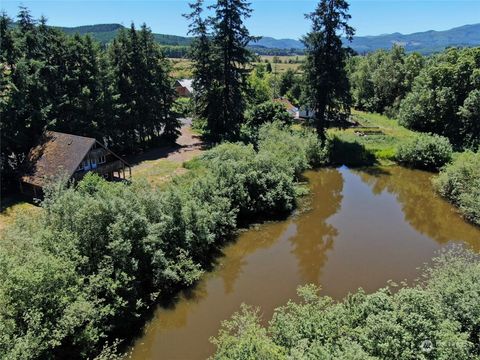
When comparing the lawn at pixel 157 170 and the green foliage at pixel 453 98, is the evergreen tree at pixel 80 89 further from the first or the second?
the green foliage at pixel 453 98

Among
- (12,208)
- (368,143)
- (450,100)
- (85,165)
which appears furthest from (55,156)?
(450,100)

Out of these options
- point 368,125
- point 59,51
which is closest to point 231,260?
point 59,51

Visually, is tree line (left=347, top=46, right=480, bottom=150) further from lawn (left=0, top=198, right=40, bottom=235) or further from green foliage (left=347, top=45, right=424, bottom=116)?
lawn (left=0, top=198, right=40, bottom=235)

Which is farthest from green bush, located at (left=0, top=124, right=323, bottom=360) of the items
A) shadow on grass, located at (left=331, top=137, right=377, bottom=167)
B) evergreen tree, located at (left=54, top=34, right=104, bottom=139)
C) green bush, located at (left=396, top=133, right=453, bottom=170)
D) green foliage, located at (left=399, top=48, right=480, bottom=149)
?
green foliage, located at (left=399, top=48, right=480, bottom=149)

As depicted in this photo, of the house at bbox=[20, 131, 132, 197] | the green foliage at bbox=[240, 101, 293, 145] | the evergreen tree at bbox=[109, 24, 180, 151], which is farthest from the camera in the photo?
the green foliage at bbox=[240, 101, 293, 145]

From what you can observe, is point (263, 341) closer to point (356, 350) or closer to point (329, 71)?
point (356, 350)

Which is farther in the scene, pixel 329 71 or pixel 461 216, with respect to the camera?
pixel 329 71
